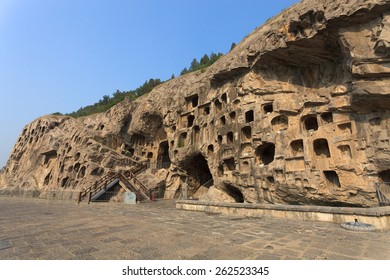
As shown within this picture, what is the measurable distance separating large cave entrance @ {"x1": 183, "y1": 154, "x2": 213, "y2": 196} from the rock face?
122mm

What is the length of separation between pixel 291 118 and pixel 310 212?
922cm

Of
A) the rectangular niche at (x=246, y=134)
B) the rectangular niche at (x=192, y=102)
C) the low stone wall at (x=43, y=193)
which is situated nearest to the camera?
the rectangular niche at (x=246, y=134)

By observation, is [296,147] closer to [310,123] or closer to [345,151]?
[310,123]

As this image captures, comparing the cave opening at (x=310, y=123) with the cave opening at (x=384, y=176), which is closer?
the cave opening at (x=384, y=176)

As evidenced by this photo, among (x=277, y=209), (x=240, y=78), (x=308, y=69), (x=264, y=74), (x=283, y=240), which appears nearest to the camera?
(x=283, y=240)

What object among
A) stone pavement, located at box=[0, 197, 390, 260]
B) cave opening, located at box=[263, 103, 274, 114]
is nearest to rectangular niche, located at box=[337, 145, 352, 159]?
cave opening, located at box=[263, 103, 274, 114]

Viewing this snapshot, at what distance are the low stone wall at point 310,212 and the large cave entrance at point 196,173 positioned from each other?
12.7 metres

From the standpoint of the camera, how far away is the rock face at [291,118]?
12.7m

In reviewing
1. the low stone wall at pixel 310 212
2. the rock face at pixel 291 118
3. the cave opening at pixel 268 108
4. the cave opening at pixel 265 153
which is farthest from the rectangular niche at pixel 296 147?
the low stone wall at pixel 310 212

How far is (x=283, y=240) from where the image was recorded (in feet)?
19.4

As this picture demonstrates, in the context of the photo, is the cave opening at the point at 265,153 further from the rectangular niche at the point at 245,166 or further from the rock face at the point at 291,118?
the rectangular niche at the point at 245,166

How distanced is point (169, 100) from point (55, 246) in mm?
25233

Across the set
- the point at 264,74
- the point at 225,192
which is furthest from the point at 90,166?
the point at 264,74

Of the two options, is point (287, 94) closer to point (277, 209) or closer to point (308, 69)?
point (308, 69)
